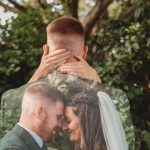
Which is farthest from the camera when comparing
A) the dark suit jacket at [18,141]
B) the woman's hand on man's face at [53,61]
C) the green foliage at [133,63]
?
the green foliage at [133,63]

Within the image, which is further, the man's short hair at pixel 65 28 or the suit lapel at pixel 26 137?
the man's short hair at pixel 65 28

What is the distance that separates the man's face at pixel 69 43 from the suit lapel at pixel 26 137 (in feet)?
1.04

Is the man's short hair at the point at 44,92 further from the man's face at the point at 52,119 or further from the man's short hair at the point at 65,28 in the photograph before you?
the man's short hair at the point at 65,28

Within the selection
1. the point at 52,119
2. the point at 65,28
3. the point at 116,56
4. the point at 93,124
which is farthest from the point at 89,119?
the point at 116,56

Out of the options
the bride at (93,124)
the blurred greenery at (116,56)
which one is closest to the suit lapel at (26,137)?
the bride at (93,124)

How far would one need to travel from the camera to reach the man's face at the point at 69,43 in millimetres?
2018

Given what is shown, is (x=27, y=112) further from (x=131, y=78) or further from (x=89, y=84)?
(x=131, y=78)

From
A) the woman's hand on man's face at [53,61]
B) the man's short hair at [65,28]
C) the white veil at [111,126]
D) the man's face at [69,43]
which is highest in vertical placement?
the man's short hair at [65,28]

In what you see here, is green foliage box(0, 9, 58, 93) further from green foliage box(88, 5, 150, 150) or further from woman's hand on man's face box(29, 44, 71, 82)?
woman's hand on man's face box(29, 44, 71, 82)

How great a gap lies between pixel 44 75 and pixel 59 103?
0.38 ft

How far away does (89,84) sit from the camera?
1.95 meters

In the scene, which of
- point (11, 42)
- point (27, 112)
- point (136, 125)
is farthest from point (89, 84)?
point (11, 42)

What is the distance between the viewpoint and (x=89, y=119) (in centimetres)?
190

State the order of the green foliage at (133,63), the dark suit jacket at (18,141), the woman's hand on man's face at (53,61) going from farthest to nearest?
the green foliage at (133,63)
the woman's hand on man's face at (53,61)
the dark suit jacket at (18,141)
